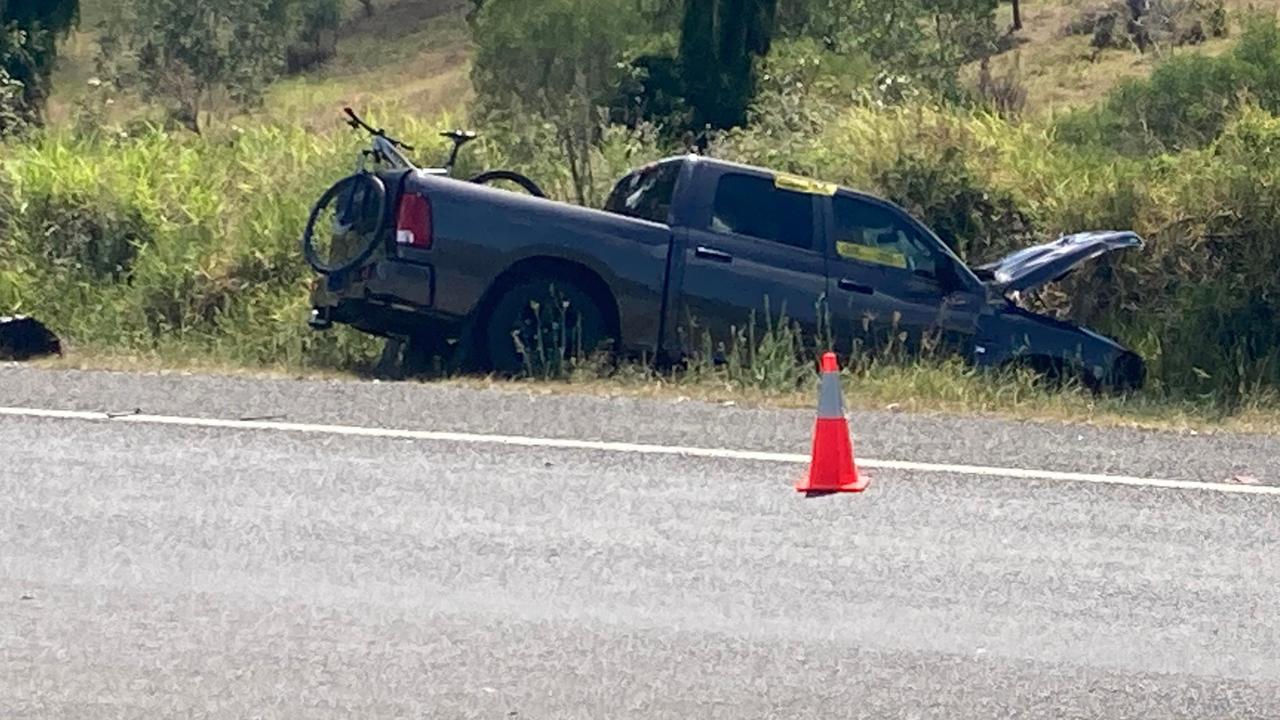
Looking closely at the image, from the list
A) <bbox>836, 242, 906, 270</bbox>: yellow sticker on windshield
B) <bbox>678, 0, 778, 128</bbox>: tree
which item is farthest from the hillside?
<bbox>836, 242, 906, 270</bbox>: yellow sticker on windshield

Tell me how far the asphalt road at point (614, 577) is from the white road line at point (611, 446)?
5.1 inches

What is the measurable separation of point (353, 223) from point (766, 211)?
261cm

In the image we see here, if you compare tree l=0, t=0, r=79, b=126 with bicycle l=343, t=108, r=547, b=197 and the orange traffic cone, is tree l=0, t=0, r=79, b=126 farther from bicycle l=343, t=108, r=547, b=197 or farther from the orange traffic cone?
the orange traffic cone

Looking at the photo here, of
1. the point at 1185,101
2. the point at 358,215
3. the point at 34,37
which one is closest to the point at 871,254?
the point at 358,215

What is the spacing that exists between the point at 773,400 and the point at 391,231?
8.41 ft

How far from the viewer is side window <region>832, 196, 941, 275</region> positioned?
42.3 feet

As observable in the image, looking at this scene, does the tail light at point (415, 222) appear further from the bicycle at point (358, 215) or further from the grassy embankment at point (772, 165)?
the grassy embankment at point (772, 165)

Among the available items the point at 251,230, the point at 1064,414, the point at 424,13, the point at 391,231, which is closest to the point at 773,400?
the point at 1064,414

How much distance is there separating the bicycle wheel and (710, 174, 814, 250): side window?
7.15 feet

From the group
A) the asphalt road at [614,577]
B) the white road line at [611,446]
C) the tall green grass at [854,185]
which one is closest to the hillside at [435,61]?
the tall green grass at [854,185]

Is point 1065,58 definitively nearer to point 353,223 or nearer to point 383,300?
point 353,223

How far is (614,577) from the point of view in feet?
24.2

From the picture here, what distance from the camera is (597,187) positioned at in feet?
55.1

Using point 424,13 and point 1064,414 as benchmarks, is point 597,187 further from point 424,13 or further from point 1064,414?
point 424,13
